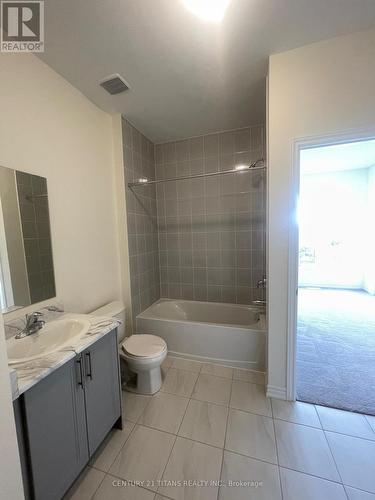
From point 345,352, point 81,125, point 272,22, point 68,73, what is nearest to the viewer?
point 272,22

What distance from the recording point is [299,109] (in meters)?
1.51

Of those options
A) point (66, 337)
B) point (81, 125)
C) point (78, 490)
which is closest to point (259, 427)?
point (78, 490)

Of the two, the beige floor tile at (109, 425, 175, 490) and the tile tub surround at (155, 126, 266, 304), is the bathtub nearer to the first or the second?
the tile tub surround at (155, 126, 266, 304)

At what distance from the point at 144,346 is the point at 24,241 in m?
1.21

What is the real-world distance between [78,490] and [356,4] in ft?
9.96

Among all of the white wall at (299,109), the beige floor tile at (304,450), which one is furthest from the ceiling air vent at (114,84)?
the beige floor tile at (304,450)

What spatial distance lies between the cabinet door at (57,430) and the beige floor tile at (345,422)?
1.58 meters

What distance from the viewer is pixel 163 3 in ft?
3.70

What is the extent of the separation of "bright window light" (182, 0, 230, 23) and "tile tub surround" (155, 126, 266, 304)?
150 centimetres

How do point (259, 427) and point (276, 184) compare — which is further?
point (276, 184)

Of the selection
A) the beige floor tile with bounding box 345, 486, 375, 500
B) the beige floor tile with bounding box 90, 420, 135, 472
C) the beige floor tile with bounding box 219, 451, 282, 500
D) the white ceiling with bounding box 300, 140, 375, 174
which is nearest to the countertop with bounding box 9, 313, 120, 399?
the beige floor tile with bounding box 90, 420, 135, 472

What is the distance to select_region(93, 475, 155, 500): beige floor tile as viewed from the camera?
1086mm

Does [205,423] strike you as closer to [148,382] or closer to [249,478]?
[249,478]

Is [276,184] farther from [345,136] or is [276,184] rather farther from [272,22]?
[272,22]
